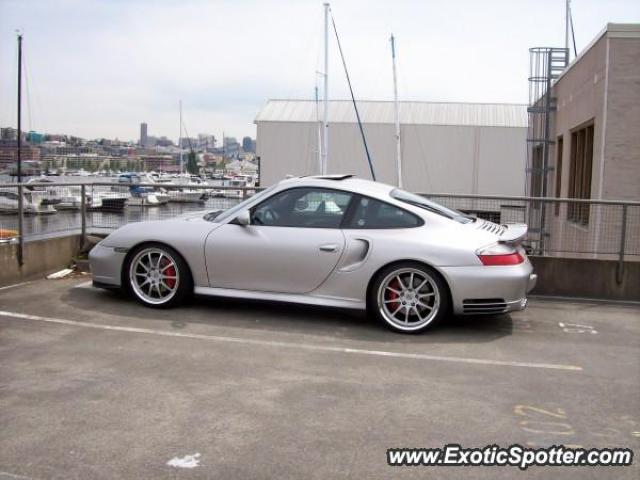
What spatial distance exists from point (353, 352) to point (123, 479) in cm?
276

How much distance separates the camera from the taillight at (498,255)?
6.41 metres

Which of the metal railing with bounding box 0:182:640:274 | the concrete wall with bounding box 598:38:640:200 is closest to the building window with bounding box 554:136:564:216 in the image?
the concrete wall with bounding box 598:38:640:200

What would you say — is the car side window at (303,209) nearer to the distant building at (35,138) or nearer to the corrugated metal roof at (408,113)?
the distant building at (35,138)

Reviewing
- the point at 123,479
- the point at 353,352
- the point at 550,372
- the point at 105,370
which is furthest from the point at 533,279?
the point at 123,479

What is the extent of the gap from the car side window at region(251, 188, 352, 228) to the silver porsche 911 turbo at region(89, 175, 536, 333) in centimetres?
1

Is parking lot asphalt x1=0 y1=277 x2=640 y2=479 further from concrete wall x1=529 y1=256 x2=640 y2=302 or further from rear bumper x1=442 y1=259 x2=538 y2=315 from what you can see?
concrete wall x1=529 y1=256 x2=640 y2=302

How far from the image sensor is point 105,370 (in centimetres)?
504

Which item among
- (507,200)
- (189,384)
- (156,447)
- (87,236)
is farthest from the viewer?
(87,236)

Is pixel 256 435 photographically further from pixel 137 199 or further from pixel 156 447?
→ pixel 137 199

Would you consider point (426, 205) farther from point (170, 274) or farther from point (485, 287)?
point (170, 274)

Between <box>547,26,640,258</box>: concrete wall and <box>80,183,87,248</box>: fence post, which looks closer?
<box>80,183,87,248</box>: fence post

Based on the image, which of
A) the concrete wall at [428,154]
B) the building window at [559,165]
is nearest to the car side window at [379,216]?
the building window at [559,165]

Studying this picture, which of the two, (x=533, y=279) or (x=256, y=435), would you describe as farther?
(x=533, y=279)

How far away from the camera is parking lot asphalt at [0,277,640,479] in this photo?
3615mm
